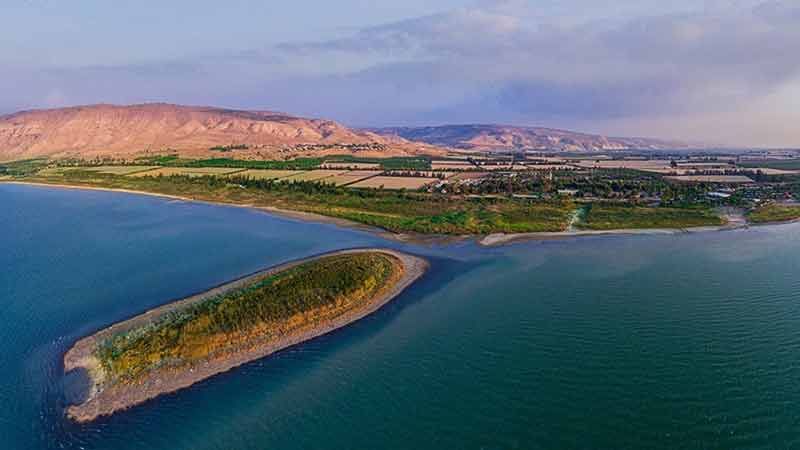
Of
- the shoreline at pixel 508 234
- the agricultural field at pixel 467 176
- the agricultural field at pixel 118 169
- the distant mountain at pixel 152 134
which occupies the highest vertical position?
the distant mountain at pixel 152 134

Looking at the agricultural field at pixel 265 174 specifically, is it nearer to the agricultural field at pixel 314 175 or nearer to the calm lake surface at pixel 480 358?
the agricultural field at pixel 314 175

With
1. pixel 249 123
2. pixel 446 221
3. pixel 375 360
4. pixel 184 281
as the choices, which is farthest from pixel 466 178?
pixel 249 123

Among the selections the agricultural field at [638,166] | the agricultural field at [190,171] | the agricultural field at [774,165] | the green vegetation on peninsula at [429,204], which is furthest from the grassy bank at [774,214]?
the agricultural field at [190,171]

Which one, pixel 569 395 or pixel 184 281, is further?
pixel 184 281

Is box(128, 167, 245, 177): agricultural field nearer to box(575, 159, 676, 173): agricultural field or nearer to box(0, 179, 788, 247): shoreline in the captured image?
box(0, 179, 788, 247): shoreline

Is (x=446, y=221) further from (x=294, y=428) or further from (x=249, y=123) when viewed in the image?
(x=249, y=123)

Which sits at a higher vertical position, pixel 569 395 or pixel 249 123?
pixel 249 123
